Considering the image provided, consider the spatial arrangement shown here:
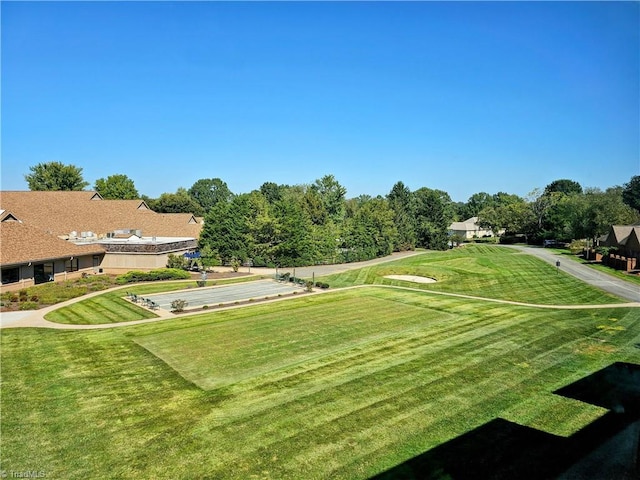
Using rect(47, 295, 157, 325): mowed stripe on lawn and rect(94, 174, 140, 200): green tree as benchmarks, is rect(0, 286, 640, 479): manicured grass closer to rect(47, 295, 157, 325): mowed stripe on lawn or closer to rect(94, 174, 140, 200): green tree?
rect(47, 295, 157, 325): mowed stripe on lawn

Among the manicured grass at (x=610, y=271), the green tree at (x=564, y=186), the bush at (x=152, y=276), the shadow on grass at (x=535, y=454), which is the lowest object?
the shadow on grass at (x=535, y=454)

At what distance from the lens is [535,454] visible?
473 inches

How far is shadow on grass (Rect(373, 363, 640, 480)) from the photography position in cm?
1108

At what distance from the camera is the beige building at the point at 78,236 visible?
120ft

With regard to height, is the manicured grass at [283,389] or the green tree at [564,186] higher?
the green tree at [564,186]

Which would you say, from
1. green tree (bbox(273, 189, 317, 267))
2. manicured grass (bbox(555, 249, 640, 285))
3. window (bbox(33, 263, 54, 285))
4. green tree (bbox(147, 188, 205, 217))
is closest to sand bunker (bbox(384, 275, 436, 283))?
green tree (bbox(273, 189, 317, 267))

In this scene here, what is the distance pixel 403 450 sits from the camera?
1228 centimetres

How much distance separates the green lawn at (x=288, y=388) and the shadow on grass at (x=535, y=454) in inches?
12.2

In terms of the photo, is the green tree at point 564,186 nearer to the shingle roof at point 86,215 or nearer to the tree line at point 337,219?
the tree line at point 337,219

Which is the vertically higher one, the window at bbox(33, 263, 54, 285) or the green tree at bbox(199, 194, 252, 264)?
the green tree at bbox(199, 194, 252, 264)

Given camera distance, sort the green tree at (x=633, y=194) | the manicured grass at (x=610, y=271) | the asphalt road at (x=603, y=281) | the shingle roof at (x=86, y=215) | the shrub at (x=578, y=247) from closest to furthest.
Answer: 1. the asphalt road at (x=603, y=281)
2. the manicured grass at (x=610, y=271)
3. the shingle roof at (x=86, y=215)
4. the shrub at (x=578, y=247)
5. the green tree at (x=633, y=194)

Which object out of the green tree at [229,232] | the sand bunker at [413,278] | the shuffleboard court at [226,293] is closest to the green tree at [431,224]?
the sand bunker at [413,278]

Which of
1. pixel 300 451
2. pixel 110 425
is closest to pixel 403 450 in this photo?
pixel 300 451

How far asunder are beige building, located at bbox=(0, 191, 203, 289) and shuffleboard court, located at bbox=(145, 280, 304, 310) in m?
10.5
